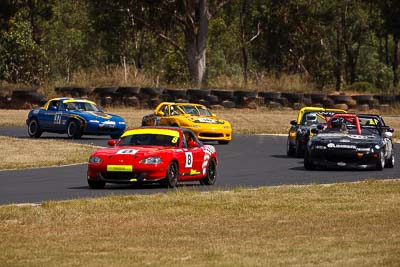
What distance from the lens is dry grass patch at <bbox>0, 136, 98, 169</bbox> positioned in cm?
2859

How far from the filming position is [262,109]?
5191 centimetres

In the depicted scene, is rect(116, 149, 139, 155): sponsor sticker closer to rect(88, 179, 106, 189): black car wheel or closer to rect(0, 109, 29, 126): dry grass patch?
rect(88, 179, 106, 189): black car wheel

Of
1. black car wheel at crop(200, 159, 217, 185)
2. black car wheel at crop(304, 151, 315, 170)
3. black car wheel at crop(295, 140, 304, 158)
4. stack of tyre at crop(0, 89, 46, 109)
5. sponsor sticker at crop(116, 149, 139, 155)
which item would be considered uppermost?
sponsor sticker at crop(116, 149, 139, 155)

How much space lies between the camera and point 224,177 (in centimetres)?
2517

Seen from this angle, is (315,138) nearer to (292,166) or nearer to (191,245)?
(292,166)

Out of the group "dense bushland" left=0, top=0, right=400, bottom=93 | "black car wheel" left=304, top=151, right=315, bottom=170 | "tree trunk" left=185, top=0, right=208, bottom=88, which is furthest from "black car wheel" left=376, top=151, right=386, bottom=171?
"tree trunk" left=185, top=0, right=208, bottom=88

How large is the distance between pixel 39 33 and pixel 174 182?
49.7 meters

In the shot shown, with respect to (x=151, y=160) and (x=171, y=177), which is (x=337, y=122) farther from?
(x=151, y=160)

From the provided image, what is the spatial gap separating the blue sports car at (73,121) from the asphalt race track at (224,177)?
15.2 feet

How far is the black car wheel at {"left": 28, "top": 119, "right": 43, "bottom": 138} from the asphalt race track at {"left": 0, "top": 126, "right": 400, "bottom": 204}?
22.3 feet

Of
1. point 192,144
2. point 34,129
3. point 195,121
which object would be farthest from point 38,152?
point 192,144

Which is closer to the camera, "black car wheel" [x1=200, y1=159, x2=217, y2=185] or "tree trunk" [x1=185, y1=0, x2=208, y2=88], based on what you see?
"black car wheel" [x1=200, y1=159, x2=217, y2=185]

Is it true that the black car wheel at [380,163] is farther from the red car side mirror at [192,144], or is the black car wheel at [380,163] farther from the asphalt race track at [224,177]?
the red car side mirror at [192,144]

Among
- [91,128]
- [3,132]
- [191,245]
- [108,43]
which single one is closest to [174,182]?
[191,245]
